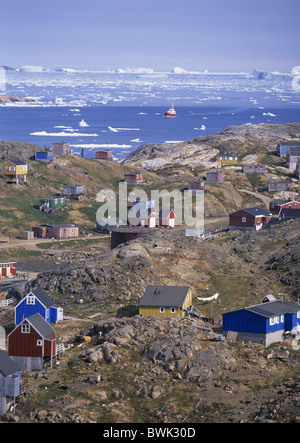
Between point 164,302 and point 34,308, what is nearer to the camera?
point 164,302

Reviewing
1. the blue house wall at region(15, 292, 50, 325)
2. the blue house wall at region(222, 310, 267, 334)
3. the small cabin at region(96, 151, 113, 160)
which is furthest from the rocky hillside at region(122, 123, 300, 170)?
the blue house wall at region(222, 310, 267, 334)

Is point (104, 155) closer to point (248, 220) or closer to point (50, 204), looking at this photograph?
point (50, 204)

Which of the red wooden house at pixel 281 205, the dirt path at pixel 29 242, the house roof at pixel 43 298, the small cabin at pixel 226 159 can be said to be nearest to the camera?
the house roof at pixel 43 298

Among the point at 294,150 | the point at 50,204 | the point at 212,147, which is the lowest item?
the point at 50,204

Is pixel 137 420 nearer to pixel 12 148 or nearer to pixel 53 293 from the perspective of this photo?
pixel 53 293

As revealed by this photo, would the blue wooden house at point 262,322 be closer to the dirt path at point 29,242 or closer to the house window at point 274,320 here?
the house window at point 274,320

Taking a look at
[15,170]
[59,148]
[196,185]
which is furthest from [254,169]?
[15,170]

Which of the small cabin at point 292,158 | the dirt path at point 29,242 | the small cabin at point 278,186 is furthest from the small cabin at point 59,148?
the small cabin at point 292,158
